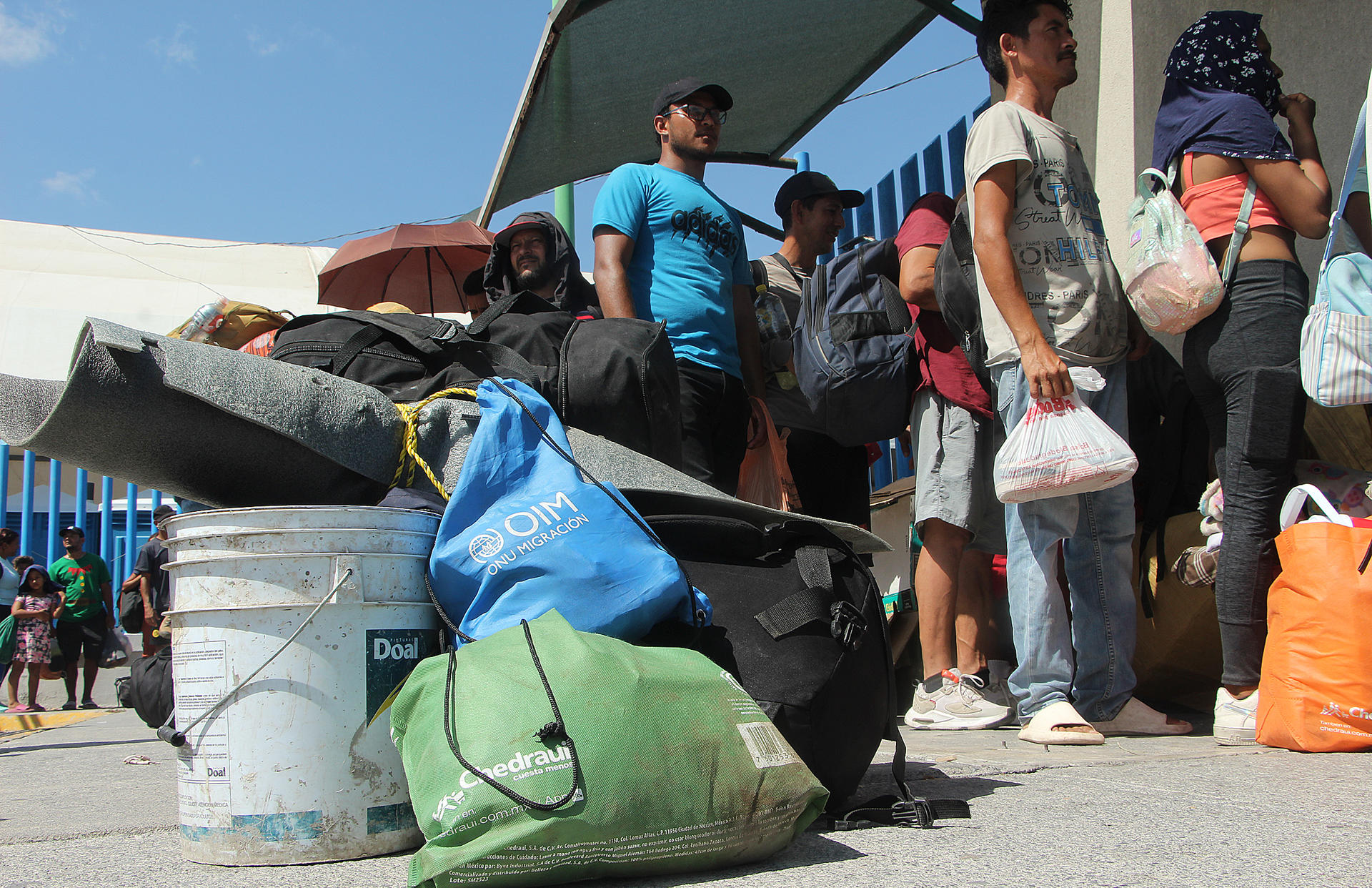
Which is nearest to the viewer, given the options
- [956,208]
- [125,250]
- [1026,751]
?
[1026,751]

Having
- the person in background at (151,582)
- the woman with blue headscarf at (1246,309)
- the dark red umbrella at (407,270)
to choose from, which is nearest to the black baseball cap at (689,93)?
the woman with blue headscarf at (1246,309)

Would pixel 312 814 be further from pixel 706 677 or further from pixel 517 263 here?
pixel 517 263

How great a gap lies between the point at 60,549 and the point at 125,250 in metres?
9.62

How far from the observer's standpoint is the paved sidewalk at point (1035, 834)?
1.30 m

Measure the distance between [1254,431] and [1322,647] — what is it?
58cm

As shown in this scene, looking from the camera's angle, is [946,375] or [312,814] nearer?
[312,814]

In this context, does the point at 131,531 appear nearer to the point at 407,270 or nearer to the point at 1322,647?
the point at 407,270

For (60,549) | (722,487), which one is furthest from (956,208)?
(60,549)

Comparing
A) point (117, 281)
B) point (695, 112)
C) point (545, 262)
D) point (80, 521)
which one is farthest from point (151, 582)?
point (117, 281)

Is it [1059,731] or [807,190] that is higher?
[807,190]

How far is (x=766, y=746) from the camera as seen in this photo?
1.41 m

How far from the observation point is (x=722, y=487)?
11.1ft

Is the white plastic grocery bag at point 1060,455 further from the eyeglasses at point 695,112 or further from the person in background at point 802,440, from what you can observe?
the eyeglasses at point 695,112

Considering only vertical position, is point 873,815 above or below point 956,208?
below
